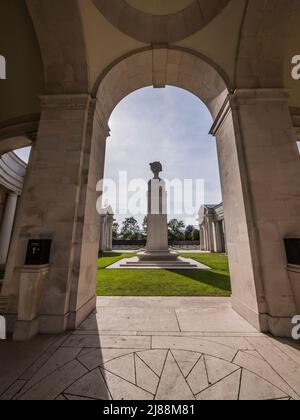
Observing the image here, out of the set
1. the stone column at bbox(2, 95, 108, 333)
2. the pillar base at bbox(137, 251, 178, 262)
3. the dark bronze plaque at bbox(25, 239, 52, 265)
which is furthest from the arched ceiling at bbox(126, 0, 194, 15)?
the pillar base at bbox(137, 251, 178, 262)

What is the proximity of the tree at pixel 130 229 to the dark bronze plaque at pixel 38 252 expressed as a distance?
225 ft

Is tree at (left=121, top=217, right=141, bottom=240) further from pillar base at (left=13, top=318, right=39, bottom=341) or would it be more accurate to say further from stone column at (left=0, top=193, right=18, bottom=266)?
pillar base at (left=13, top=318, right=39, bottom=341)

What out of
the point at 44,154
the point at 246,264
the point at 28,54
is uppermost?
the point at 28,54

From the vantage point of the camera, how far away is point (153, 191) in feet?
60.1

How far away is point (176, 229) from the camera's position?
230 ft

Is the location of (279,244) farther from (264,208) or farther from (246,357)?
(246,357)

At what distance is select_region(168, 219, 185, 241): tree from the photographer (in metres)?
65.4

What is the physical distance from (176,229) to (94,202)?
218 feet

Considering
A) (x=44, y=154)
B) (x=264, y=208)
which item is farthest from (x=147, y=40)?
(x=264, y=208)

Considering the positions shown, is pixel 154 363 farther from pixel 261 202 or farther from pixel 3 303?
pixel 3 303

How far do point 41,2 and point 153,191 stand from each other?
1424cm

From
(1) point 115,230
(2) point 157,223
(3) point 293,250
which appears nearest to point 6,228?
(2) point 157,223

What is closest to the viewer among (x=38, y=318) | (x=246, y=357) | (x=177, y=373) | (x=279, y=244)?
(x=177, y=373)

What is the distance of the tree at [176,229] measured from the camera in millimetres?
65431
